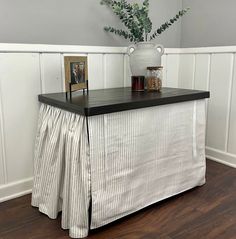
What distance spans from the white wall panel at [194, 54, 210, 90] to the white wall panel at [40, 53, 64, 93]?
1096 mm

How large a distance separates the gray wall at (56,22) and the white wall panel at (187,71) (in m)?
0.57

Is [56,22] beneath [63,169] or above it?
above

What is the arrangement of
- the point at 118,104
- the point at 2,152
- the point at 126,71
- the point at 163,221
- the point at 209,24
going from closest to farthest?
1. the point at 118,104
2. the point at 163,221
3. the point at 2,152
4. the point at 126,71
5. the point at 209,24

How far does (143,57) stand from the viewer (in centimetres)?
161

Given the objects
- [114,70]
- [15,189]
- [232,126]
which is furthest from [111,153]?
[232,126]

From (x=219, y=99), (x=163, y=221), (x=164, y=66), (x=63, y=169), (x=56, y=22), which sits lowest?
(x=163, y=221)

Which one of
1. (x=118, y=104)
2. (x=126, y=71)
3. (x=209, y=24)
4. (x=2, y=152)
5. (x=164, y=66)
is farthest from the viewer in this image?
(x=164, y=66)

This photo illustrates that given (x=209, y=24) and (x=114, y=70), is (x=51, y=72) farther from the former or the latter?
(x=209, y=24)

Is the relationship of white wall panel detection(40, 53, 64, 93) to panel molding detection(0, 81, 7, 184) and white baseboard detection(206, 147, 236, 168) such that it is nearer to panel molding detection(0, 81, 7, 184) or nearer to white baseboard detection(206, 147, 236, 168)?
panel molding detection(0, 81, 7, 184)

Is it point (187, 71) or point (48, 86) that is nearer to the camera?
point (48, 86)

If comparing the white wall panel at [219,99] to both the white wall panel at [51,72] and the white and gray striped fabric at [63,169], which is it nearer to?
Answer: the white wall panel at [51,72]

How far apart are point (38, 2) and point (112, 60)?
0.57m

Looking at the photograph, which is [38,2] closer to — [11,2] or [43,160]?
[11,2]

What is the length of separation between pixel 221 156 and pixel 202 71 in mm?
659
